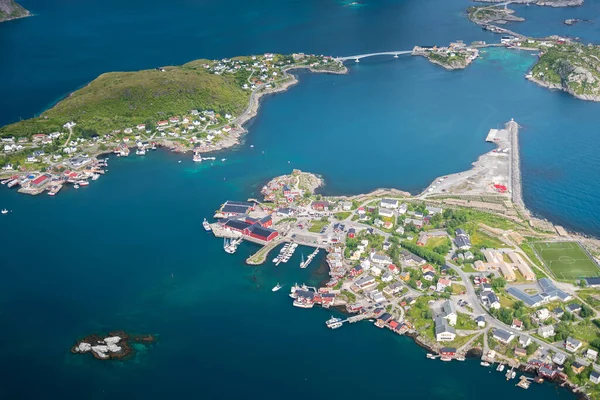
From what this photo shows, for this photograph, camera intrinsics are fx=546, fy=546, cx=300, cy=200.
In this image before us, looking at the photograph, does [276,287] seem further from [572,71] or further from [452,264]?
[572,71]

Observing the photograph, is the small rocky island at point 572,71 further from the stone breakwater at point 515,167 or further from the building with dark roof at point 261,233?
the building with dark roof at point 261,233

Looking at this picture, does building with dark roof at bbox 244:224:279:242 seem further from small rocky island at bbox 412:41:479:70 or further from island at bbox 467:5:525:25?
island at bbox 467:5:525:25

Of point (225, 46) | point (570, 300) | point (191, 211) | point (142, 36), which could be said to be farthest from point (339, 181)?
point (142, 36)

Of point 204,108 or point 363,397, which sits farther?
point 204,108

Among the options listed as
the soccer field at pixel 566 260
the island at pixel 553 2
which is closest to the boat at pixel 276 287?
the soccer field at pixel 566 260

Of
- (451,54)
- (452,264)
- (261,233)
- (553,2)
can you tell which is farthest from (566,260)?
(553,2)

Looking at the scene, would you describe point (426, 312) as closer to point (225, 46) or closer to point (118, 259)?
point (118, 259)
